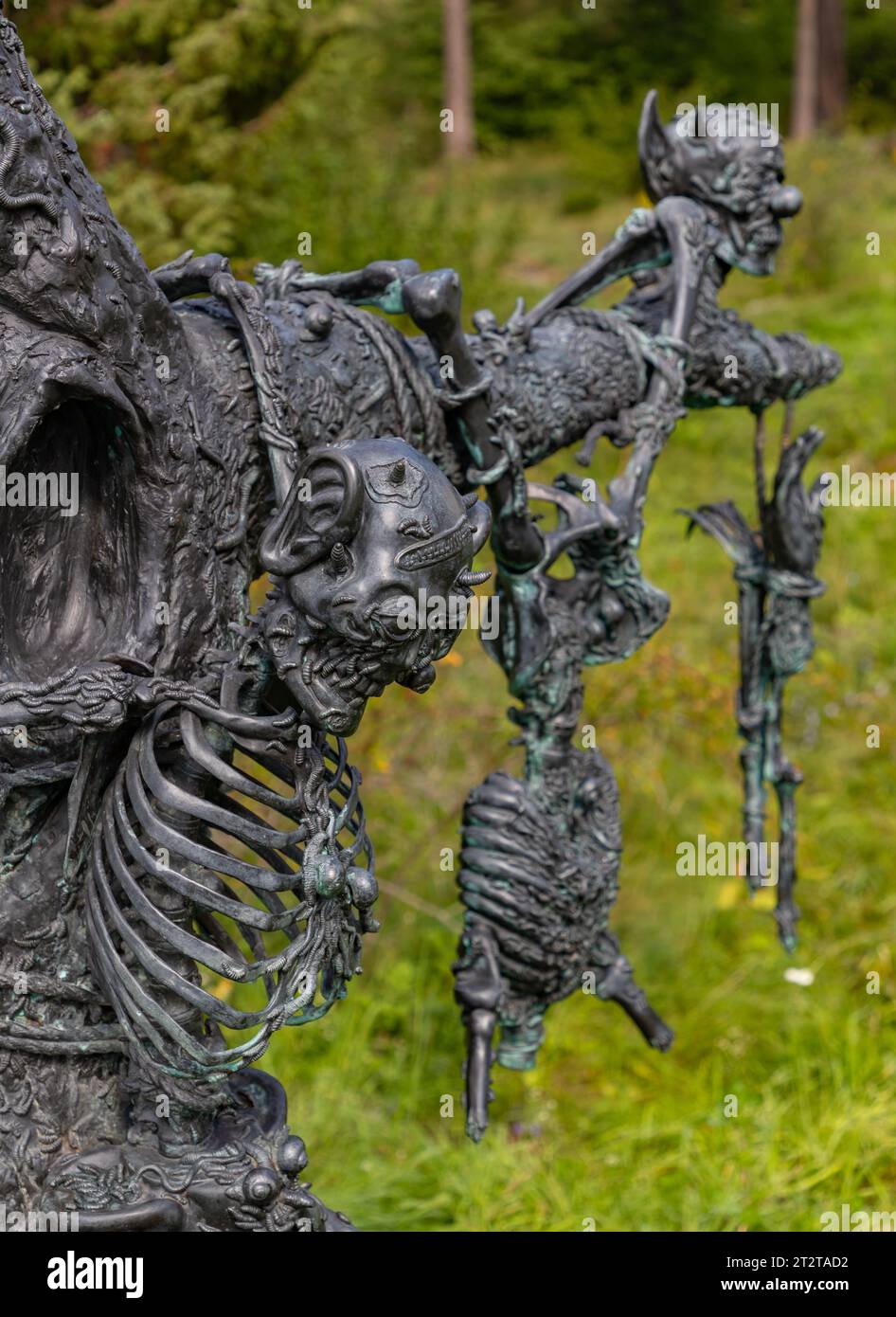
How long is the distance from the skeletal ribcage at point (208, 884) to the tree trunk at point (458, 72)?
8.63 meters

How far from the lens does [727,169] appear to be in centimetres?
234

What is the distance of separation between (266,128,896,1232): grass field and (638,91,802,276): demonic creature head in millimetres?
1662

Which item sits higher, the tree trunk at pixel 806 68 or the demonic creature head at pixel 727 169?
the tree trunk at pixel 806 68

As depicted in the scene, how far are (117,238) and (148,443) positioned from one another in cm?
19

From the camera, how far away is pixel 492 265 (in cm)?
653

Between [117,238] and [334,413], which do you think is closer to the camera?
[117,238]

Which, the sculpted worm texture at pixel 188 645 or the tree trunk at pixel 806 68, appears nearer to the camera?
the sculpted worm texture at pixel 188 645

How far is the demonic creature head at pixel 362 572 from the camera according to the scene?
1.35 meters

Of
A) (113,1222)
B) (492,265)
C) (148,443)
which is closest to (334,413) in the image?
(148,443)

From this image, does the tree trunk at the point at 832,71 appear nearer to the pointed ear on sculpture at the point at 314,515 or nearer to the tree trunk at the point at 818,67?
the tree trunk at the point at 818,67

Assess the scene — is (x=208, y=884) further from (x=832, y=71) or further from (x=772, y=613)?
(x=832, y=71)

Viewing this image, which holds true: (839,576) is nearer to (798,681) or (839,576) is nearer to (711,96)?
(798,681)

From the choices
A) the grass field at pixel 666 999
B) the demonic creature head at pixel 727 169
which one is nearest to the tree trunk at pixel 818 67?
the grass field at pixel 666 999
